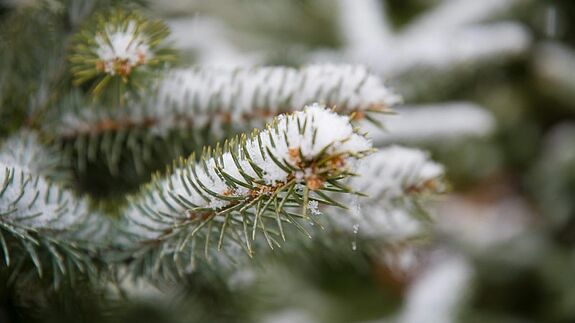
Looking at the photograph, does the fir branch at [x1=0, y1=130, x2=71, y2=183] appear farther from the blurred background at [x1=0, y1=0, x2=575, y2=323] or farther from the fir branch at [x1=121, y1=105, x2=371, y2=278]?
the blurred background at [x1=0, y1=0, x2=575, y2=323]

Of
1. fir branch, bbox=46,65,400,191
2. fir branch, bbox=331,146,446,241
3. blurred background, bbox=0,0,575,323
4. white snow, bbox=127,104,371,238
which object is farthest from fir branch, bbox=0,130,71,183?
blurred background, bbox=0,0,575,323

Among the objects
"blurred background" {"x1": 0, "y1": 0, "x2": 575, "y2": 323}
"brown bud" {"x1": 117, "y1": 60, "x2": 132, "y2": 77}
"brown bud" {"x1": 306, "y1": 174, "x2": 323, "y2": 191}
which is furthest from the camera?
"blurred background" {"x1": 0, "y1": 0, "x2": 575, "y2": 323}

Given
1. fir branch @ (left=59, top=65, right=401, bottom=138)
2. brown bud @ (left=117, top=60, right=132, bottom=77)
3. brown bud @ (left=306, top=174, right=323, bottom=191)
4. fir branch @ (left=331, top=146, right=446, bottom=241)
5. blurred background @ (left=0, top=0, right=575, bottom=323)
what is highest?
blurred background @ (left=0, top=0, right=575, bottom=323)

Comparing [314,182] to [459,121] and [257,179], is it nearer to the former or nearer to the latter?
[257,179]

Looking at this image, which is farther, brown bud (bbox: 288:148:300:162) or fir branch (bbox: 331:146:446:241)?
fir branch (bbox: 331:146:446:241)

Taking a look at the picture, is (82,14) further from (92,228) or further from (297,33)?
(297,33)
